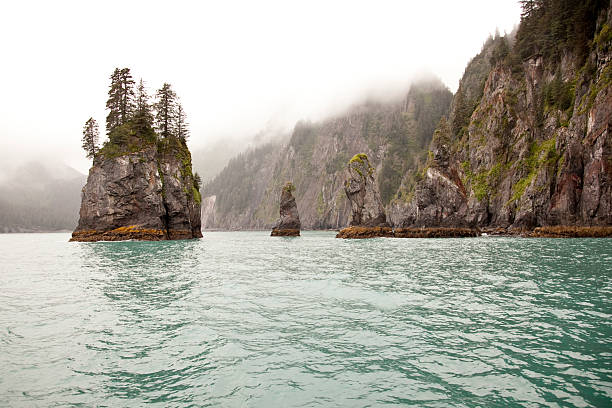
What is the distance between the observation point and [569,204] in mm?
54906

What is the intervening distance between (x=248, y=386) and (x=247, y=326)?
14.8ft

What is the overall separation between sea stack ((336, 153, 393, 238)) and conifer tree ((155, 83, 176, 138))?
145ft

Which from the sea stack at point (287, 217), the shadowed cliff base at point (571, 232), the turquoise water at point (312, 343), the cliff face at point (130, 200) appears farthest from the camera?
the sea stack at point (287, 217)

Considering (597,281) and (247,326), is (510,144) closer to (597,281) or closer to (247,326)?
(597,281)

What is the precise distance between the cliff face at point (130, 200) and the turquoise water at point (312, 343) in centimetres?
5159

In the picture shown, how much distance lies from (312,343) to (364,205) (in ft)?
244

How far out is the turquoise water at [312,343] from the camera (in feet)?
24.5

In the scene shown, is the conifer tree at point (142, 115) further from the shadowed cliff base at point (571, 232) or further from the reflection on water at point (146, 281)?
the shadowed cliff base at point (571, 232)

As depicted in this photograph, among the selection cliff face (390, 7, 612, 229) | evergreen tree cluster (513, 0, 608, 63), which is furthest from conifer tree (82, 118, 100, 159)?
evergreen tree cluster (513, 0, 608, 63)

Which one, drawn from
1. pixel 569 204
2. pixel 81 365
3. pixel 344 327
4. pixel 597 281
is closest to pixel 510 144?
pixel 569 204

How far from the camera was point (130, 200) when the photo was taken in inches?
2731

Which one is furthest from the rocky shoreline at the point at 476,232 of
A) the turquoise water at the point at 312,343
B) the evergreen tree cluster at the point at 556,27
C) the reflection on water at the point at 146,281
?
the reflection on water at the point at 146,281

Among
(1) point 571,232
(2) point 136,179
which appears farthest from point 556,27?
(2) point 136,179

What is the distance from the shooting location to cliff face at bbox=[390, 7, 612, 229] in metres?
51.6
